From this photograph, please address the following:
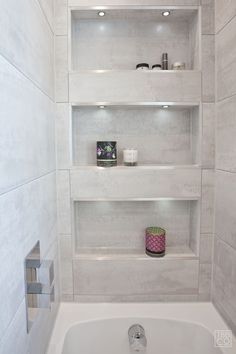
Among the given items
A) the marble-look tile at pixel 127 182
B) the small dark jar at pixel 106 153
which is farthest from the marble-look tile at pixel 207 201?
the small dark jar at pixel 106 153

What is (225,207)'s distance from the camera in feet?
4.16

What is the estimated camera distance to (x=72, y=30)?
1452 millimetres

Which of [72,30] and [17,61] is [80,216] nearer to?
[17,61]

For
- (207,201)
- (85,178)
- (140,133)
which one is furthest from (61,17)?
(207,201)

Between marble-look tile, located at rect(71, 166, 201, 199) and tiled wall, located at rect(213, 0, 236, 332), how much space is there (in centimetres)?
21

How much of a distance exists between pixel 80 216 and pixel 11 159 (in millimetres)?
878

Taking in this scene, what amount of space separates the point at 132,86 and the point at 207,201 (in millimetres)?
752

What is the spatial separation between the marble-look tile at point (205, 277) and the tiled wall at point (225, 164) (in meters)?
0.05

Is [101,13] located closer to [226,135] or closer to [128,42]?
[128,42]

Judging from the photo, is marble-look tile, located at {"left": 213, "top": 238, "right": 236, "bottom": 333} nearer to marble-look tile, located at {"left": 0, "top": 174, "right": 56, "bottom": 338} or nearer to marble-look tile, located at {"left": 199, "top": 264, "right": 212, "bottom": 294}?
marble-look tile, located at {"left": 199, "top": 264, "right": 212, "bottom": 294}

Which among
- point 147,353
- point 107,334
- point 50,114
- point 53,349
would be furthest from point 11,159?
point 147,353

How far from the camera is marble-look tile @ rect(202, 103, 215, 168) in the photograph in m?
1.37

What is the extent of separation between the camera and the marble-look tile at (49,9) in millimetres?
1114

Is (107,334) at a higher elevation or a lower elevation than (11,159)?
lower
